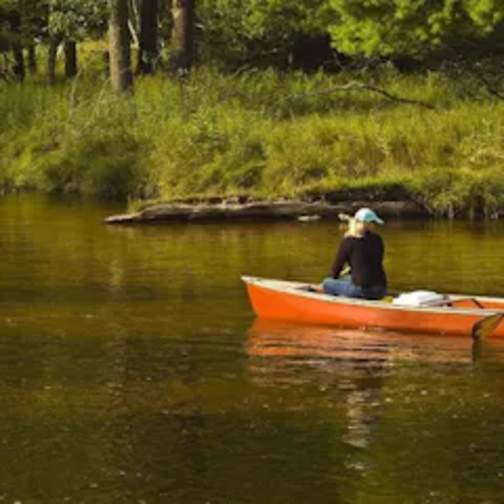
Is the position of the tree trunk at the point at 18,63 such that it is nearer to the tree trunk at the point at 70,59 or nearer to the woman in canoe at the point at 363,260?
the tree trunk at the point at 70,59

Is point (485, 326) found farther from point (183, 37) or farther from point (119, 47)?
point (183, 37)

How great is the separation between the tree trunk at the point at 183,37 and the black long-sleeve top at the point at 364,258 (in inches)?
956

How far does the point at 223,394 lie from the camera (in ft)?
48.7

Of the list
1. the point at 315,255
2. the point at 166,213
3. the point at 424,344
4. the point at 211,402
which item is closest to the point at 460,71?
the point at 166,213

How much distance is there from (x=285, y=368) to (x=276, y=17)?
32.6m

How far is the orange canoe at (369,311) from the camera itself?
17.6 metres

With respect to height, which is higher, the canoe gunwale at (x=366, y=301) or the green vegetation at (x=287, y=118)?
the green vegetation at (x=287, y=118)

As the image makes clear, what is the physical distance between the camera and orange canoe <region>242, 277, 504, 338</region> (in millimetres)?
17609

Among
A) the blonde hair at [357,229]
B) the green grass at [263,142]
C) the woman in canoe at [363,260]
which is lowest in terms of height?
the woman in canoe at [363,260]

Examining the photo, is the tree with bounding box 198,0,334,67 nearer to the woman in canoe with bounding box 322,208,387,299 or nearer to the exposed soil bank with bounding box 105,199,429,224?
the exposed soil bank with bounding box 105,199,429,224

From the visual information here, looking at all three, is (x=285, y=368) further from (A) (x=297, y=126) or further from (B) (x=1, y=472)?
(A) (x=297, y=126)

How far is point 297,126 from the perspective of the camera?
3266 centimetres

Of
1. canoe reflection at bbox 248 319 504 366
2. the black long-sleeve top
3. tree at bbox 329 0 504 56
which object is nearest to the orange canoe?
canoe reflection at bbox 248 319 504 366

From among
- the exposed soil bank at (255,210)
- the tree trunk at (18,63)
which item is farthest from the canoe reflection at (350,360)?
the tree trunk at (18,63)
